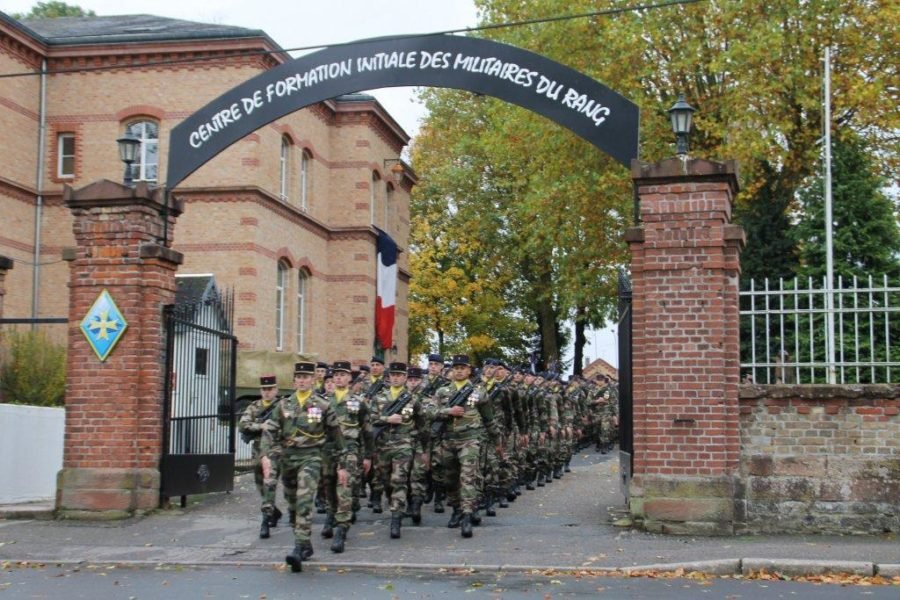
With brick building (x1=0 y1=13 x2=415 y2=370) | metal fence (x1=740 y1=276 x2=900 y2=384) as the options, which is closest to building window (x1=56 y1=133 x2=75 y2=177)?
brick building (x1=0 y1=13 x2=415 y2=370)

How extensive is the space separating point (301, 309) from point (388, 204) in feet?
25.4

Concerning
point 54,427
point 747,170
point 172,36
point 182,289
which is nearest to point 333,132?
point 172,36

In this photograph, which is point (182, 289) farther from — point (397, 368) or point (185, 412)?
point (397, 368)

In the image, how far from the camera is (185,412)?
Answer: 48.7ft

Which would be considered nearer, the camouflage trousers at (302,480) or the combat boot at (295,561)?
the combat boot at (295,561)

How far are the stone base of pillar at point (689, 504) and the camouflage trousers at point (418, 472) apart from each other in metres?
2.86

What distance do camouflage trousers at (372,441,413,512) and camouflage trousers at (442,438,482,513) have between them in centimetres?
45

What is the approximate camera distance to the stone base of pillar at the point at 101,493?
1348 centimetres

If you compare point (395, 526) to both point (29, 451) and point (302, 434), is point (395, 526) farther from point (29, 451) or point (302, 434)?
point (29, 451)

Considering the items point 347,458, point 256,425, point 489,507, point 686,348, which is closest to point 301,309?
point 489,507

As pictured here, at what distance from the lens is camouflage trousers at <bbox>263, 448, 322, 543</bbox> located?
420 inches

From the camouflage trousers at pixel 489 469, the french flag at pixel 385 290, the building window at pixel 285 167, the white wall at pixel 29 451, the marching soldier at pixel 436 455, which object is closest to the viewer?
the marching soldier at pixel 436 455

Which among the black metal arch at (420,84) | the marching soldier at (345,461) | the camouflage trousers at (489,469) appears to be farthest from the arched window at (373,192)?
the marching soldier at (345,461)

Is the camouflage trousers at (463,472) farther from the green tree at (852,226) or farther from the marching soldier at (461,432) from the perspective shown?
the green tree at (852,226)
